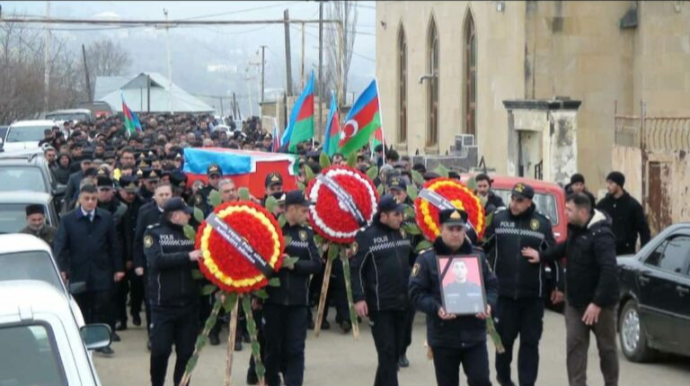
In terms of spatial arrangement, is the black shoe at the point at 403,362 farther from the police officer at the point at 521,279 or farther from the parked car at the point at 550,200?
the parked car at the point at 550,200

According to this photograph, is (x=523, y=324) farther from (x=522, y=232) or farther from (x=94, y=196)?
(x=94, y=196)

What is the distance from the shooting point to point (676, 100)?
2822 cm

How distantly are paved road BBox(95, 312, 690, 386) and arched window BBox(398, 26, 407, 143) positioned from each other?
2827cm

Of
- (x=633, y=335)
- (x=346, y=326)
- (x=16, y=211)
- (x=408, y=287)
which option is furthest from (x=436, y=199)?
(x=16, y=211)

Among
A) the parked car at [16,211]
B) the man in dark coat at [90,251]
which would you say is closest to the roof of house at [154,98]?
the parked car at [16,211]

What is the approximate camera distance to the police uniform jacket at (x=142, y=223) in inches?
513

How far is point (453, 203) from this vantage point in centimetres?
1195

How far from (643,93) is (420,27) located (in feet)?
37.0

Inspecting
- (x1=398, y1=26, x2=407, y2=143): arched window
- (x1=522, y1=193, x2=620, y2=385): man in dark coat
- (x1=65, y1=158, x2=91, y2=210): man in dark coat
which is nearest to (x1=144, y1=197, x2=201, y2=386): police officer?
(x1=522, y1=193, x2=620, y2=385): man in dark coat

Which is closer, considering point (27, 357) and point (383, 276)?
point (27, 357)

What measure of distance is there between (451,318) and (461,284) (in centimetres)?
26

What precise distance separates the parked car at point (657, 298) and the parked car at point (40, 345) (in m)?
7.62

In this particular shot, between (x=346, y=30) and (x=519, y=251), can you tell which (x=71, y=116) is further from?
(x=519, y=251)

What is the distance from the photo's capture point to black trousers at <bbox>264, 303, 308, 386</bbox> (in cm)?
1068
